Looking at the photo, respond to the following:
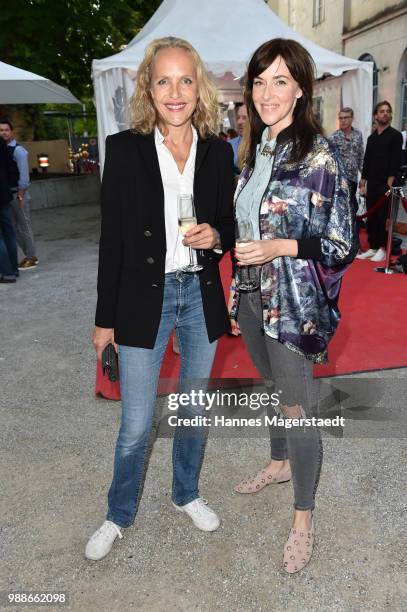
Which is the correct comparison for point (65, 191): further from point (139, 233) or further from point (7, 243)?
point (139, 233)

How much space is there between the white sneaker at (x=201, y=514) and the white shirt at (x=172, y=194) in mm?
1292

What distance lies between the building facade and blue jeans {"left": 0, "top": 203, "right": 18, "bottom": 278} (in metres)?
11.0

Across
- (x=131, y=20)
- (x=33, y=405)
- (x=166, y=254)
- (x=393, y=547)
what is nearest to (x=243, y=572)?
Result: (x=393, y=547)

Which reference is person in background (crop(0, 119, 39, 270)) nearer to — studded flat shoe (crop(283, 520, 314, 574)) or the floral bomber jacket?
the floral bomber jacket

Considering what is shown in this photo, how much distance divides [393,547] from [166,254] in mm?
1762

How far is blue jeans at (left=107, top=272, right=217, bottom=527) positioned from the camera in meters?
2.11

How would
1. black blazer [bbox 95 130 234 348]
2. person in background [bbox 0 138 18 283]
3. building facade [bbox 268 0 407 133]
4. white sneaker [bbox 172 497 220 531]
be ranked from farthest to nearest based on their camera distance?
1. building facade [bbox 268 0 407 133]
2. person in background [bbox 0 138 18 283]
3. white sneaker [bbox 172 497 220 531]
4. black blazer [bbox 95 130 234 348]

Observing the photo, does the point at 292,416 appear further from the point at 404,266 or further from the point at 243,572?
the point at 404,266

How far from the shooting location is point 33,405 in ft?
12.6

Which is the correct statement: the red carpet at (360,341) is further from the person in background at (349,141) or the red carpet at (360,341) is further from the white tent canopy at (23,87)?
the white tent canopy at (23,87)

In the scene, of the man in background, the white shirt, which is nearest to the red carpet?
the white shirt

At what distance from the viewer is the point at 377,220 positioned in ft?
25.4

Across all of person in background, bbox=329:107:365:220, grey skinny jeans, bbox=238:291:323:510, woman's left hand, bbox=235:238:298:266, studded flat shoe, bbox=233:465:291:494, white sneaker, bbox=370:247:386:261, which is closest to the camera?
woman's left hand, bbox=235:238:298:266

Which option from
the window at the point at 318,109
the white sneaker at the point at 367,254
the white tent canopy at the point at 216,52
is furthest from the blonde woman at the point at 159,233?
the white tent canopy at the point at 216,52
